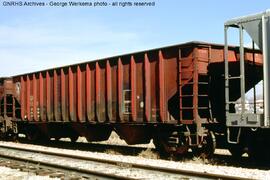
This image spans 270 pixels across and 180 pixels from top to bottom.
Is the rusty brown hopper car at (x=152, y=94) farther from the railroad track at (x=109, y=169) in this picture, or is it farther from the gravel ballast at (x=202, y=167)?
the railroad track at (x=109, y=169)

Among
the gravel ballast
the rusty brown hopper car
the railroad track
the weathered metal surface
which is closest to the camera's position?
the railroad track

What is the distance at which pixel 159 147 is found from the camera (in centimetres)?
1495

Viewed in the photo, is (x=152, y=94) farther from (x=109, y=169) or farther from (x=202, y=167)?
(x=109, y=169)

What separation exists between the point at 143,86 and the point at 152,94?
0.53 metres

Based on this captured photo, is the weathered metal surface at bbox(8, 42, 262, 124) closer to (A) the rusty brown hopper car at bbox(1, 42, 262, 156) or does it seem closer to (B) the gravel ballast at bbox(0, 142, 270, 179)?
(A) the rusty brown hopper car at bbox(1, 42, 262, 156)

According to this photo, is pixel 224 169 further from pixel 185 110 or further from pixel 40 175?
pixel 40 175

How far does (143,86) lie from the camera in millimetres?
15234

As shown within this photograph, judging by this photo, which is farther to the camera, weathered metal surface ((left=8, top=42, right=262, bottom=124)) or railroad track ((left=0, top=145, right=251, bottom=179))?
weathered metal surface ((left=8, top=42, right=262, bottom=124))

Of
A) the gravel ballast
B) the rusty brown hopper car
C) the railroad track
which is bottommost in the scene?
the gravel ballast

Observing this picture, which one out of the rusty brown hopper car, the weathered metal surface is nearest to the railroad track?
the rusty brown hopper car

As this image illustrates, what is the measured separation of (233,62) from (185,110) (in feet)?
6.86

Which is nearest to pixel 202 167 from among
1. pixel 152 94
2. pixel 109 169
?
pixel 109 169

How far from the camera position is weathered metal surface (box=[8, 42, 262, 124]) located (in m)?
13.8

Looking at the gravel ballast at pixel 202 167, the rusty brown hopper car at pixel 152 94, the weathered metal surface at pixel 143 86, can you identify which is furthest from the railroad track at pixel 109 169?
the weathered metal surface at pixel 143 86
